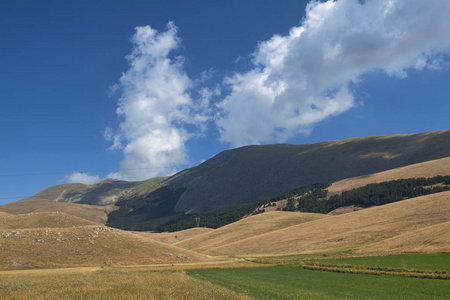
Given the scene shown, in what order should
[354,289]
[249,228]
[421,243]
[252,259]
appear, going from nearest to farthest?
[354,289], [421,243], [252,259], [249,228]

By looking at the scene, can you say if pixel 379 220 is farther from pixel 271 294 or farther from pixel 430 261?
pixel 271 294

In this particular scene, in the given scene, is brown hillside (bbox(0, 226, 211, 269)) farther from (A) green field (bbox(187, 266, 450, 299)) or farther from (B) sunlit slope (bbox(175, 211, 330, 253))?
(B) sunlit slope (bbox(175, 211, 330, 253))

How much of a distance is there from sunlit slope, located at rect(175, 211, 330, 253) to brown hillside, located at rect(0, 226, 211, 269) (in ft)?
206

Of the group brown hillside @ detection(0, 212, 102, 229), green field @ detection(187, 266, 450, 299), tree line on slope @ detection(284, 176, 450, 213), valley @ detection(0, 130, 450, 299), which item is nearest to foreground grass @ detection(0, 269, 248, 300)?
valley @ detection(0, 130, 450, 299)

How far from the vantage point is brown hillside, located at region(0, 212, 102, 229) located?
94731 mm

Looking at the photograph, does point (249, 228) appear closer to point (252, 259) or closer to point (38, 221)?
point (252, 259)

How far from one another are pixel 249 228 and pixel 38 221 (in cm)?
8893

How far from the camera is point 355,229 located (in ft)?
315

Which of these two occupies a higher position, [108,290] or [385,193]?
[108,290]

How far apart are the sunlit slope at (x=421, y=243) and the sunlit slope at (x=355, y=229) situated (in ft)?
44.1

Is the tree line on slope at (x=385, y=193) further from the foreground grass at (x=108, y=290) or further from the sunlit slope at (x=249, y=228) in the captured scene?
the foreground grass at (x=108, y=290)

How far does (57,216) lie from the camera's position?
109375 millimetres

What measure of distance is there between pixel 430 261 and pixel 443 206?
5535 cm

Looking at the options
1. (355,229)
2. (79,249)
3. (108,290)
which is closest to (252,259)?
(79,249)
